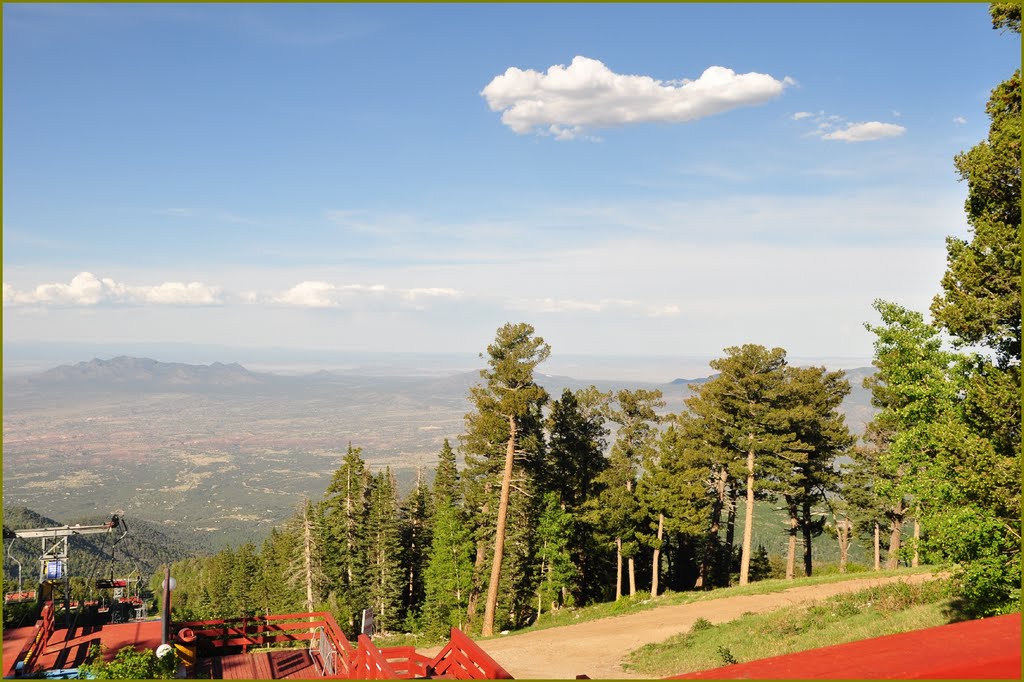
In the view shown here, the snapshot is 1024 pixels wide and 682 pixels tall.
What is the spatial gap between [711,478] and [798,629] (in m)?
22.4

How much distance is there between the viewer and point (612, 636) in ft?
89.9

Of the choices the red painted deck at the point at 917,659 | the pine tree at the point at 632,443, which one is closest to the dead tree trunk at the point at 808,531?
the pine tree at the point at 632,443

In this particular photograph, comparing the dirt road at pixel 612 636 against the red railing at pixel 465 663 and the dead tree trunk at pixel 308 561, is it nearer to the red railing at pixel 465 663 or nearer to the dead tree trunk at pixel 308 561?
the red railing at pixel 465 663

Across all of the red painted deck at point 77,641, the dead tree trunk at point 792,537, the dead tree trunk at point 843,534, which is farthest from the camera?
the dead tree trunk at point 843,534

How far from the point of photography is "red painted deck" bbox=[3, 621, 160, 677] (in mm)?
17500

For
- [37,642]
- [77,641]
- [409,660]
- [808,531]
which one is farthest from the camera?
[808,531]

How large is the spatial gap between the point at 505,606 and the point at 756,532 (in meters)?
133

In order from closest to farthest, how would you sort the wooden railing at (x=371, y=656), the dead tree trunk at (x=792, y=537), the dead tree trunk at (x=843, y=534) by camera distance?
1. the wooden railing at (x=371, y=656)
2. the dead tree trunk at (x=792, y=537)
3. the dead tree trunk at (x=843, y=534)

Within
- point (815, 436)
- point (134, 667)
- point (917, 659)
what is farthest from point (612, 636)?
point (917, 659)

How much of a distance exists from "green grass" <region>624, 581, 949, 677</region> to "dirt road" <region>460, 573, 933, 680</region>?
1.24 meters

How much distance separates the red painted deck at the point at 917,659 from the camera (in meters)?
3.26

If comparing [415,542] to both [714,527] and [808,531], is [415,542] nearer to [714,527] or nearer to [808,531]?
[714,527]

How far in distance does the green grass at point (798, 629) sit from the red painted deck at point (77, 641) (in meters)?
15.0

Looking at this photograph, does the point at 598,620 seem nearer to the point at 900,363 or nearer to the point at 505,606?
the point at 505,606
